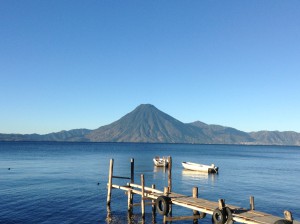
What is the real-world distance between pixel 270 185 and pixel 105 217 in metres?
36.3

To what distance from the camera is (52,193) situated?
42844mm

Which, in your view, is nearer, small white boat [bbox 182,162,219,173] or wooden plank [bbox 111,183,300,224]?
wooden plank [bbox 111,183,300,224]

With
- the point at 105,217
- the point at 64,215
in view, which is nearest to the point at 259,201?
the point at 105,217

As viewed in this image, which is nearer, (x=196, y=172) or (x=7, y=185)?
(x=7, y=185)

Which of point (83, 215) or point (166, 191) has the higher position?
point (166, 191)

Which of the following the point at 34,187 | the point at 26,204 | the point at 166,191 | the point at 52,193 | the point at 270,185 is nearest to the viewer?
the point at 166,191

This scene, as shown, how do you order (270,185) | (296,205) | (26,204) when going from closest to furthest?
1. (26,204)
2. (296,205)
3. (270,185)

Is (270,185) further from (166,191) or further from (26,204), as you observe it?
(26,204)

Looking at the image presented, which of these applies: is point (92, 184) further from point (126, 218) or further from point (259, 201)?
point (259, 201)

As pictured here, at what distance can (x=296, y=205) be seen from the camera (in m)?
39.5

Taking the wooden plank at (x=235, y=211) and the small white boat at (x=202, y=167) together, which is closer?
the wooden plank at (x=235, y=211)

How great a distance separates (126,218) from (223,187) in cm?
2560

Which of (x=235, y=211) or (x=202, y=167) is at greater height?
(x=202, y=167)

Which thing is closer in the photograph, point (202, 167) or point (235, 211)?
point (235, 211)
